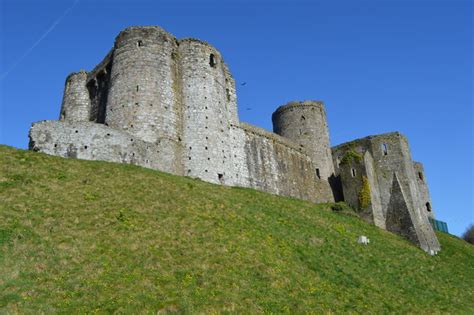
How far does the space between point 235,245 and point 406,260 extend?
43.1ft

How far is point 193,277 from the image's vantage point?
1898 centimetres

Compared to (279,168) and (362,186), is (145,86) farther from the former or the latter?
(362,186)

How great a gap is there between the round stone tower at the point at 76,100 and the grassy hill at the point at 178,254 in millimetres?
12401

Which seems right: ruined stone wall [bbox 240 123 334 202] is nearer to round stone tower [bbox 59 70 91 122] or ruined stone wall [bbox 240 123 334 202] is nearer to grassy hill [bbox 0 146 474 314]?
grassy hill [bbox 0 146 474 314]

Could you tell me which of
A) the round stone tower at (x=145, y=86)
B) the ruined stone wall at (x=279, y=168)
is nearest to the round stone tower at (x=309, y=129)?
the ruined stone wall at (x=279, y=168)

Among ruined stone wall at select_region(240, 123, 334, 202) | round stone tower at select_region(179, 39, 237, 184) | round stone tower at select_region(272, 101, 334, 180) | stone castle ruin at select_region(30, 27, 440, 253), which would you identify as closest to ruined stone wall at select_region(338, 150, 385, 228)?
stone castle ruin at select_region(30, 27, 440, 253)

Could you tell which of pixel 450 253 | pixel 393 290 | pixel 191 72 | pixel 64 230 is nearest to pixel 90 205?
pixel 64 230

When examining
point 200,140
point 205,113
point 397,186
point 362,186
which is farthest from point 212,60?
point 397,186

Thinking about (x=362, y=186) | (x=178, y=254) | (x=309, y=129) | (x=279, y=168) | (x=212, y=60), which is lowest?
(x=178, y=254)

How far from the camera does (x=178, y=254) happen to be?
814 inches

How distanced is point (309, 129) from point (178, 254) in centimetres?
3150

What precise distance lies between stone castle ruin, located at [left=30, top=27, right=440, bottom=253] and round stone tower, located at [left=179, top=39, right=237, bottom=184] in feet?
0.26

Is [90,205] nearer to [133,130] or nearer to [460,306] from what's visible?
[133,130]

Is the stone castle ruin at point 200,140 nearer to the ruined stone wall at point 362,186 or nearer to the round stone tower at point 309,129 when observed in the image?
the ruined stone wall at point 362,186
